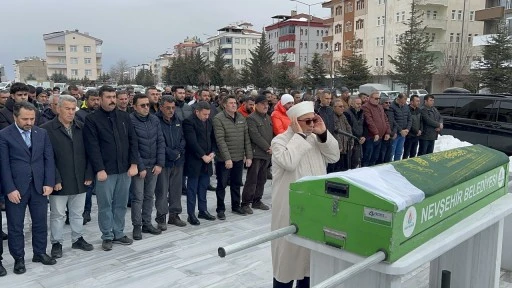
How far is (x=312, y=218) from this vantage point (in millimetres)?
2457

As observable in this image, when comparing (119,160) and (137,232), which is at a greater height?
(119,160)

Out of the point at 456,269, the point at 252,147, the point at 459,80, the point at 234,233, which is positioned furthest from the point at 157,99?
the point at 459,80

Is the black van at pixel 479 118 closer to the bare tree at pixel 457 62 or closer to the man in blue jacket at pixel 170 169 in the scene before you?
the man in blue jacket at pixel 170 169

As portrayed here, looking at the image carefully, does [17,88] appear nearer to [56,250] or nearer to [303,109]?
[56,250]

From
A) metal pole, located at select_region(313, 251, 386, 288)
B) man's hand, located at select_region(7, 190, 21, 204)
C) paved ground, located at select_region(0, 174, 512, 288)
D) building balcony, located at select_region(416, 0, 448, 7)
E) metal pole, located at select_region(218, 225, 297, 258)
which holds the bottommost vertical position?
paved ground, located at select_region(0, 174, 512, 288)

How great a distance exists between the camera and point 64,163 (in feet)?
16.3

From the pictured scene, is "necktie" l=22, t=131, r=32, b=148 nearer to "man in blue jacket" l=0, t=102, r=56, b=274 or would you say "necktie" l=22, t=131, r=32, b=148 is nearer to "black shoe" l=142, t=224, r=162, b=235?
"man in blue jacket" l=0, t=102, r=56, b=274

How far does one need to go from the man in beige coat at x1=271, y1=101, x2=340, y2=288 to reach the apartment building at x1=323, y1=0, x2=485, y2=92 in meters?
39.2

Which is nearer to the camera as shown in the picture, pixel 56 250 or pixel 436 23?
pixel 56 250

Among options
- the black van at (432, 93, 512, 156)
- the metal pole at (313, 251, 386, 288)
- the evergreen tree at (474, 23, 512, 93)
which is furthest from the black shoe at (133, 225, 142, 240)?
the evergreen tree at (474, 23, 512, 93)

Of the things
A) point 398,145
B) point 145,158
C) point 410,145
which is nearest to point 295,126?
point 145,158

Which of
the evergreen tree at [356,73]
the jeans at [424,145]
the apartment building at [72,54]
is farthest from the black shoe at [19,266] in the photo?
the apartment building at [72,54]

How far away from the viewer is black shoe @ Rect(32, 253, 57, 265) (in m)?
4.76

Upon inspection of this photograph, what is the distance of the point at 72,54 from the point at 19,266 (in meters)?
104
